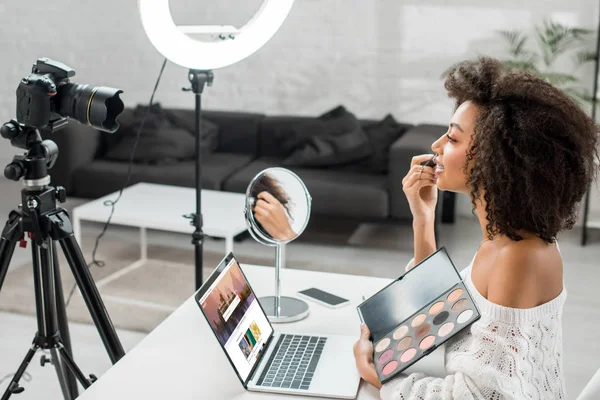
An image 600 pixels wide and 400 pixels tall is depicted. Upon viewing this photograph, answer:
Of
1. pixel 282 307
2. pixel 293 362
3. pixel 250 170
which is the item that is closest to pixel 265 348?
pixel 293 362

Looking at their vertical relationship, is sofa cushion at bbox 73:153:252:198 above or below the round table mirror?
below

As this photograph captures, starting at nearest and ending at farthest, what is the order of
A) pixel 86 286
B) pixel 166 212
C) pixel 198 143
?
1. pixel 86 286
2. pixel 198 143
3. pixel 166 212

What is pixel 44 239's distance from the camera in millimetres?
1784

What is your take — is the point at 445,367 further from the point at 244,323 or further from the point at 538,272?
the point at 244,323

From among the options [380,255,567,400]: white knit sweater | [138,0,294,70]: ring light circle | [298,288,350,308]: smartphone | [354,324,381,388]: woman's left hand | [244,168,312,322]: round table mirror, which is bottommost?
[298,288,350,308]: smartphone

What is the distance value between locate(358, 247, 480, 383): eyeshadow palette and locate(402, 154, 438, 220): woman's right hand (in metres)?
0.21

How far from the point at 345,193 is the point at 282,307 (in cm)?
243

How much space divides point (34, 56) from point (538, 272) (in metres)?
4.79

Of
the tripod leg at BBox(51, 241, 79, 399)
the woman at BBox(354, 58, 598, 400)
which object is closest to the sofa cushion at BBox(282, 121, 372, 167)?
the tripod leg at BBox(51, 241, 79, 399)

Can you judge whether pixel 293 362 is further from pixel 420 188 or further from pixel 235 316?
pixel 420 188

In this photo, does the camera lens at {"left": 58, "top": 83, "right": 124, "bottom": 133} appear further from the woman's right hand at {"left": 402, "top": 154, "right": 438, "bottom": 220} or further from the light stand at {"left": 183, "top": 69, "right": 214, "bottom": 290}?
the woman's right hand at {"left": 402, "top": 154, "right": 438, "bottom": 220}

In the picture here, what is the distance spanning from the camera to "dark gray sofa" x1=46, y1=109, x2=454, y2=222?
406cm

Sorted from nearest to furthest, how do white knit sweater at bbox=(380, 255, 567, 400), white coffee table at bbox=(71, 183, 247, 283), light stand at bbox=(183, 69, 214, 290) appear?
white knit sweater at bbox=(380, 255, 567, 400), light stand at bbox=(183, 69, 214, 290), white coffee table at bbox=(71, 183, 247, 283)

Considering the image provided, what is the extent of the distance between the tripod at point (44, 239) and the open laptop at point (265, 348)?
48 centimetres
